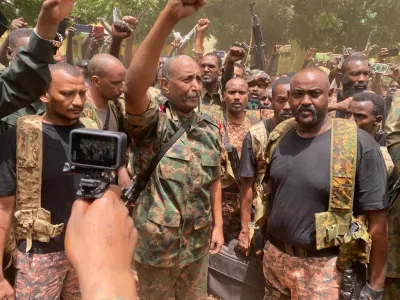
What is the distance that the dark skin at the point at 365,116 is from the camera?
3672mm

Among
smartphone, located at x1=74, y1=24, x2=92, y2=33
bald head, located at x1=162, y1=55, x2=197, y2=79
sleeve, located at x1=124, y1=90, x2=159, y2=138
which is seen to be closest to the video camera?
sleeve, located at x1=124, y1=90, x2=159, y2=138

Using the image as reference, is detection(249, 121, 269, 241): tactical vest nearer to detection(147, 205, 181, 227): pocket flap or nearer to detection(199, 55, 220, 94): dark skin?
detection(147, 205, 181, 227): pocket flap

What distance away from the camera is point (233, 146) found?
4586mm

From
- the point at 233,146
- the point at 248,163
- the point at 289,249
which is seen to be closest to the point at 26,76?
the point at 289,249

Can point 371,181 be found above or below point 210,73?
below

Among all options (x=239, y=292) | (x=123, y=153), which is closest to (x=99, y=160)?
(x=123, y=153)

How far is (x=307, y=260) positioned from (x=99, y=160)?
1.97 metres

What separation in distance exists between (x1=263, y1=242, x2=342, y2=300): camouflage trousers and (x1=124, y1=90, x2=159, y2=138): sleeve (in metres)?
1.26

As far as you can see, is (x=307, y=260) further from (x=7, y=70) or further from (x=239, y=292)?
(x=7, y=70)

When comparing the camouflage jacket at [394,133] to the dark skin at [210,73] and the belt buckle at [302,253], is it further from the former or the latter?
the dark skin at [210,73]

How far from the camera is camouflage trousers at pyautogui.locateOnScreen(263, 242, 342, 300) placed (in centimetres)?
275

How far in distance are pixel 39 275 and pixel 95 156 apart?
5.72 feet

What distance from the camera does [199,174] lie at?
9.86 feet

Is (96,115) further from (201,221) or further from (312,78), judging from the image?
(312,78)
